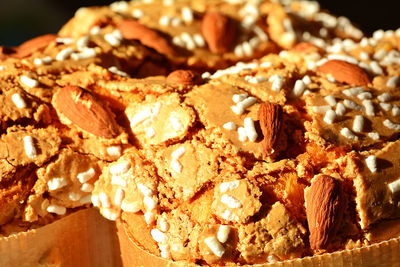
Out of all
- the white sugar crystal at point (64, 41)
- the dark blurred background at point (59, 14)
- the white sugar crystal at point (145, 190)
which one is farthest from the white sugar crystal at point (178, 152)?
the dark blurred background at point (59, 14)

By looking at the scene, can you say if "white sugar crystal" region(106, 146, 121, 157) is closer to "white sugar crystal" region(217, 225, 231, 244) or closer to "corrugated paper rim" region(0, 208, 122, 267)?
"corrugated paper rim" region(0, 208, 122, 267)

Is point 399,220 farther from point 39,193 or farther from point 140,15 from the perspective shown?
point 140,15

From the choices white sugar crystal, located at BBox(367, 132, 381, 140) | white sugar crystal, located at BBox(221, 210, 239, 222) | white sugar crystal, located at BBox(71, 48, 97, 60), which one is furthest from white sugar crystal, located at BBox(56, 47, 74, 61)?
white sugar crystal, located at BBox(367, 132, 381, 140)

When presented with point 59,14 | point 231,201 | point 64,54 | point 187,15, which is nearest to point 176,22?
point 187,15

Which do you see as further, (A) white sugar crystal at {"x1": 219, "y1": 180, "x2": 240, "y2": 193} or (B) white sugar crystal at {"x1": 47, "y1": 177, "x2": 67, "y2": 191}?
(B) white sugar crystal at {"x1": 47, "y1": 177, "x2": 67, "y2": 191}

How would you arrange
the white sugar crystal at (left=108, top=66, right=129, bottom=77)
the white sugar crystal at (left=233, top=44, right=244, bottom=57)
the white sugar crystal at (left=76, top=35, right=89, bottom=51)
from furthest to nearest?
the white sugar crystal at (left=233, top=44, right=244, bottom=57), the white sugar crystal at (left=76, top=35, right=89, bottom=51), the white sugar crystal at (left=108, top=66, right=129, bottom=77)

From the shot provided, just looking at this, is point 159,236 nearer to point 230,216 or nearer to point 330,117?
point 230,216

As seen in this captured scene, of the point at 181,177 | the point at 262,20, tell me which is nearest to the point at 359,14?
the point at 262,20
